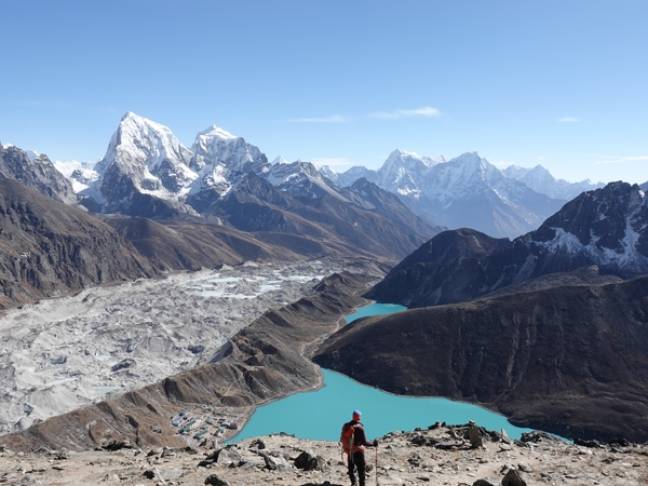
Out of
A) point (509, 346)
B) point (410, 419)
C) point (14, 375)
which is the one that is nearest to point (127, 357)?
point (14, 375)

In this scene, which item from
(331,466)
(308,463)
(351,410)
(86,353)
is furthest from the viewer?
(86,353)

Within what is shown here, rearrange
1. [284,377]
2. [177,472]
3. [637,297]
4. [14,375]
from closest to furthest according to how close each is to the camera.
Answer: [177,472], [14,375], [284,377], [637,297]

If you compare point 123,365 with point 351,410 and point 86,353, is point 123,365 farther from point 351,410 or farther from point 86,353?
point 351,410

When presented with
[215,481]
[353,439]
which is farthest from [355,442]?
[215,481]

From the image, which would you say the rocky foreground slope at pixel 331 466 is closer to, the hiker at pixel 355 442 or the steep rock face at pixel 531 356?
the hiker at pixel 355 442

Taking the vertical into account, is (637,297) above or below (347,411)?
above

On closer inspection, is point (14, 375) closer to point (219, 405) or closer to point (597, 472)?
point (219, 405)

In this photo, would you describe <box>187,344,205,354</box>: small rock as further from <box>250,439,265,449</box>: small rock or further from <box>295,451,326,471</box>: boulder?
<box>295,451,326,471</box>: boulder
